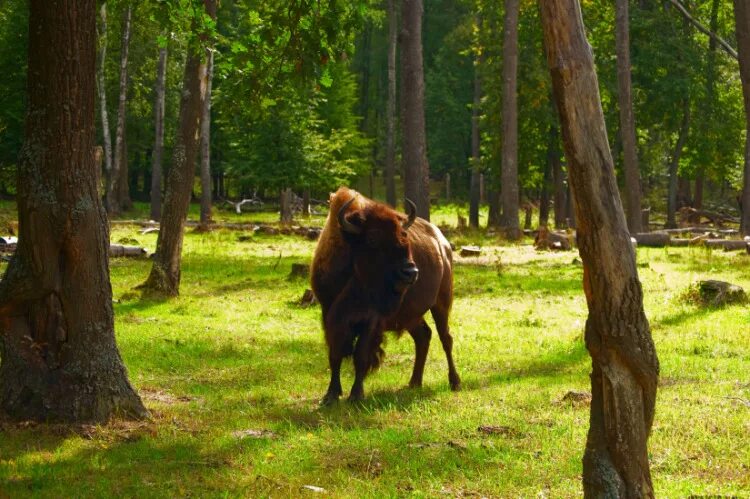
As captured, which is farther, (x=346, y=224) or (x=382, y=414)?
(x=346, y=224)

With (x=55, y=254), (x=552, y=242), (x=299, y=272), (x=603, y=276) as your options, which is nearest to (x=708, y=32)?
(x=552, y=242)

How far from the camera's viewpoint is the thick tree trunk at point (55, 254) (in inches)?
327

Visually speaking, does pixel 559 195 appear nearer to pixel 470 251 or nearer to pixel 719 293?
pixel 470 251

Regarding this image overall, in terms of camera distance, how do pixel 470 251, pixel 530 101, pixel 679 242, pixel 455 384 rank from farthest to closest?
pixel 530 101 → pixel 679 242 → pixel 470 251 → pixel 455 384

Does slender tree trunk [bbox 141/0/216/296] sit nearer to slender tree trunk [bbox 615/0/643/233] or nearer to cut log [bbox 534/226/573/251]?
cut log [bbox 534/226/573/251]

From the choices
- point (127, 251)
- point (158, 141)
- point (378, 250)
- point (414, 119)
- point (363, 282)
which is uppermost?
point (158, 141)

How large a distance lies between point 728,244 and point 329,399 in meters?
20.0

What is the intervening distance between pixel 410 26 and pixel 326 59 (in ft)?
44.9

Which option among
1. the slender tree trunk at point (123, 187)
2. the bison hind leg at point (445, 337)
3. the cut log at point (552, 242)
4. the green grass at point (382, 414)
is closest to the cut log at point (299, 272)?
the green grass at point (382, 414)

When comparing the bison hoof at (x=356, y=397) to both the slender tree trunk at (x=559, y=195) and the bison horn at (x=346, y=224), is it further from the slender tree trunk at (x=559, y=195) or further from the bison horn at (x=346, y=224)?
the slender tree trunk at (x=559, y=195)

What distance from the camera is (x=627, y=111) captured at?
31078mm

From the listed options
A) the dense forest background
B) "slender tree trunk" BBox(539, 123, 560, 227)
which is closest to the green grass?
the dense forest background

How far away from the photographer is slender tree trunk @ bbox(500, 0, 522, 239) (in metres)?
31.5

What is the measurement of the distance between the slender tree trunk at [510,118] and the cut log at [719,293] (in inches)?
603
